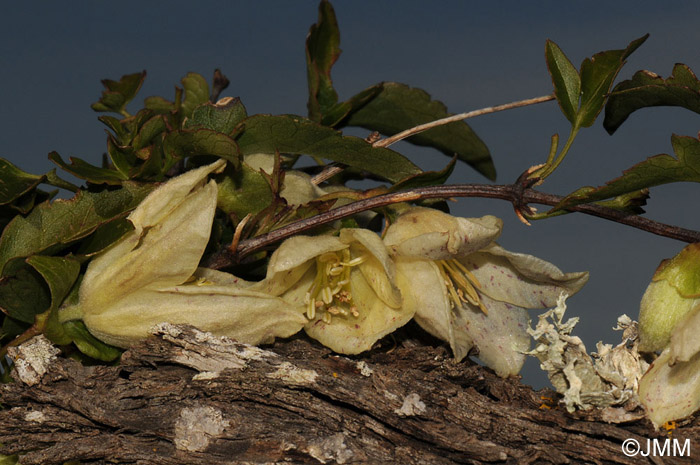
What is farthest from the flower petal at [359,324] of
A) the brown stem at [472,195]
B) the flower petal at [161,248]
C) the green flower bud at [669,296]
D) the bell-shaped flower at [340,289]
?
the green flower bud at [669,296]

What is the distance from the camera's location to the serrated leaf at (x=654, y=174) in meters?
1.18

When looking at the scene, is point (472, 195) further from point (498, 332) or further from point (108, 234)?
point (108, 234)

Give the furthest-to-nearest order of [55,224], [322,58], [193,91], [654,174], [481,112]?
[193,91]
[322,58]
[481,112]
[55,224]
[654,174]

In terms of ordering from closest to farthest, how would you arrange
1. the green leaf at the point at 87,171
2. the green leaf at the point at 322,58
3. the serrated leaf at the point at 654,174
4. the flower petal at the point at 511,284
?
the serrated leaf at the point at 654,174
the green leaf at the point at 87,171
the flower petal at the point at 511,284
the green leaf at the point at 322,58

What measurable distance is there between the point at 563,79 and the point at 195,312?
67cm

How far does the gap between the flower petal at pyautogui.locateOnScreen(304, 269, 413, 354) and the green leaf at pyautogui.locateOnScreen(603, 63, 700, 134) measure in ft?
1.63

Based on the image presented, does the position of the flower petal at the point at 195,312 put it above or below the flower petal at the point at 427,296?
below

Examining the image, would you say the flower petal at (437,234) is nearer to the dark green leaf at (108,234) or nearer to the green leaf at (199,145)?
the green leaf at (199,145)

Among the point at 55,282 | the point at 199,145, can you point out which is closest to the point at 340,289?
the point at 199,145

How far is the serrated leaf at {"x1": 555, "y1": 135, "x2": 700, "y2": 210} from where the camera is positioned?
46.3 inches

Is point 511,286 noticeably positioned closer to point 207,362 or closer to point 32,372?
point 207,362

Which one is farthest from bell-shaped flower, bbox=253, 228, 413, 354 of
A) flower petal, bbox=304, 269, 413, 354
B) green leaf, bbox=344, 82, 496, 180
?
green leaf, bbox=344, 82, 496, 180

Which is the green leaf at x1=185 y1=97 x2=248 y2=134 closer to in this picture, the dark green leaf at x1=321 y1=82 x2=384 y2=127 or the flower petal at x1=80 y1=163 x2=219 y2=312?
the flower petal at x1=80 y1=163 x2=219 y2=312

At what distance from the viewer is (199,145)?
1.30 m
